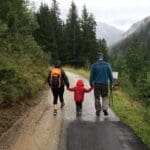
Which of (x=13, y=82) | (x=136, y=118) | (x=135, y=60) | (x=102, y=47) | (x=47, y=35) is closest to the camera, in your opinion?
(x=136, y=118)

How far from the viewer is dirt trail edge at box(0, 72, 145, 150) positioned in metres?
11.4

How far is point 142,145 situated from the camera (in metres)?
11.6

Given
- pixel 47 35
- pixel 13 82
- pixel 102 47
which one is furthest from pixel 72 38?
pixel 13 82

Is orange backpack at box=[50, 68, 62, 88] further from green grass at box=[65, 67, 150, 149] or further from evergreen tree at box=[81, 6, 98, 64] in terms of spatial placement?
evergreen tree at box=[81, 6, 98, 64]

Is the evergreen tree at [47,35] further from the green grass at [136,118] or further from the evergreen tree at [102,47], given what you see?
the green grass at [136,118]

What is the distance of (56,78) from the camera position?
16.3 m

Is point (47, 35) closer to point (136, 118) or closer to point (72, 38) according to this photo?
point (72, 38)

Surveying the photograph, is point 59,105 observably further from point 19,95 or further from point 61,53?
point 61,53

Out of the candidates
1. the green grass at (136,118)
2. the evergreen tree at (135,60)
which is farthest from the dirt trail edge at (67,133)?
the evergreen tree at (135,60)

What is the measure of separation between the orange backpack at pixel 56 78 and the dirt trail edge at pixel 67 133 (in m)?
1.01

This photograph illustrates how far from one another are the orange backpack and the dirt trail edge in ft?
3.33

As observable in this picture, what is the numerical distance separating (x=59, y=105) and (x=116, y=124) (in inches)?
177

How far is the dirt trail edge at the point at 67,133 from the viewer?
11445 millimetres

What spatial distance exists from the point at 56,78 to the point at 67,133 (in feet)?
12.0
